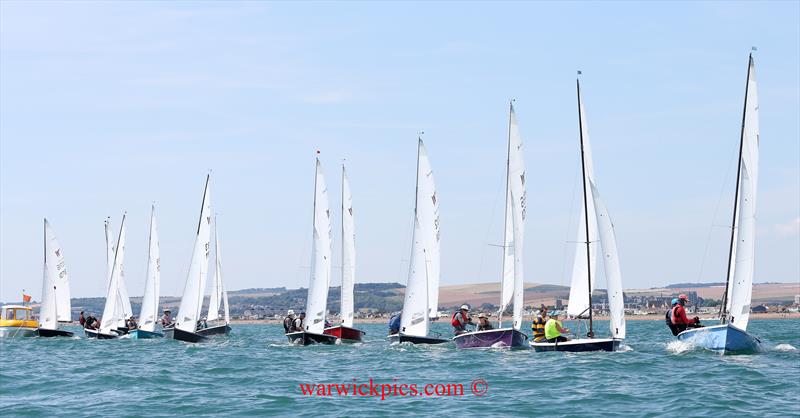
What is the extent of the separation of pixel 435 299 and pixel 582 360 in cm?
1400

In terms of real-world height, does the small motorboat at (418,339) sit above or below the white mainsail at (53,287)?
below

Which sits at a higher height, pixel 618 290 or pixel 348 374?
pixel 618 290

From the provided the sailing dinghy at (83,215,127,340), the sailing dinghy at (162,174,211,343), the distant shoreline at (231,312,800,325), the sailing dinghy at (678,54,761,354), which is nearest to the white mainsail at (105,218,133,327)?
the sailing dinghy at (83,215,127,340)

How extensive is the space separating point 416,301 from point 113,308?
2450cm

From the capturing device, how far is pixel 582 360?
105ft

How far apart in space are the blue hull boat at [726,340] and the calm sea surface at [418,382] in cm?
40

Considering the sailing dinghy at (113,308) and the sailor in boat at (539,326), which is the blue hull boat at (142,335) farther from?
the sailor in boat at (539,326)

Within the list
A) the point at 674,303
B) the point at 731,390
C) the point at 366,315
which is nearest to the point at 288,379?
the point at 731,390

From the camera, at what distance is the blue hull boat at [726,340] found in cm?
3266

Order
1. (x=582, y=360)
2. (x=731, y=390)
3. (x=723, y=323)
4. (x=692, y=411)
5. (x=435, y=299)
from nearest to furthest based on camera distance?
(x=692, y=411)
(x=731, y=390)
(x=582, y=360)
(x=723, y=323)
(x=435, y=299)

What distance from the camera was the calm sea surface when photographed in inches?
885

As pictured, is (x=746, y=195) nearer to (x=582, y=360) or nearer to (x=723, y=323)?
(x=723, y=323)

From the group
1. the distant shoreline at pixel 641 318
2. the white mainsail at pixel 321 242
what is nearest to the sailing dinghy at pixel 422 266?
the white mainsail at pixel 321 242

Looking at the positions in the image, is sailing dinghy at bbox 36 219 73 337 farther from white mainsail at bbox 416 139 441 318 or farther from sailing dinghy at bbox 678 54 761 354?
sailing dinghy at bbox 678 54 761 354
